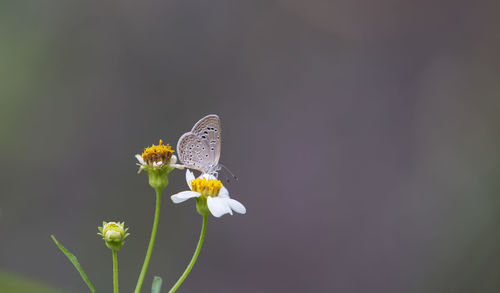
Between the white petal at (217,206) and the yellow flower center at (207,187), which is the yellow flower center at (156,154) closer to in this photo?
the yellow flower center at (207,187)

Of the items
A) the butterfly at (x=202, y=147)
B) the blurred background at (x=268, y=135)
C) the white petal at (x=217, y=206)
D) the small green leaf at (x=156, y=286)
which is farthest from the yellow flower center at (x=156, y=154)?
the blurred background at (x=268, y=135)

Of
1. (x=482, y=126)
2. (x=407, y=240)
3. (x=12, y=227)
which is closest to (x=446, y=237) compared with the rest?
(x=407, y=240)

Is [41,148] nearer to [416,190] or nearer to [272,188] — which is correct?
[272,188]

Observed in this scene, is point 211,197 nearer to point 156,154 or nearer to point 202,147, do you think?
point 156,154

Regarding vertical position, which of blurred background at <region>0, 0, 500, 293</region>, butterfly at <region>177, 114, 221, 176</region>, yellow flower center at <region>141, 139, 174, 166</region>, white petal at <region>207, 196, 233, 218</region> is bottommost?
white petal at <region>207, 196, 233, 218</region>

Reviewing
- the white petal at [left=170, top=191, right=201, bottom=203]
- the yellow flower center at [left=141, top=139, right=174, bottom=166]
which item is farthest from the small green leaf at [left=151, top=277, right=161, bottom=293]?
the yellow flower center at [left=141, top=139, right=174, bottom=166]

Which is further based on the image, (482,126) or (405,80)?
(405,80)

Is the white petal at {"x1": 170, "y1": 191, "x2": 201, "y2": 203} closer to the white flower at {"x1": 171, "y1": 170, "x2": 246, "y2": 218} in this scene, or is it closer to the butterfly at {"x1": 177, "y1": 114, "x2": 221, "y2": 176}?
the white flower at {"x1": 171, "y1": 170, "x2": 246, "y2": 218}
